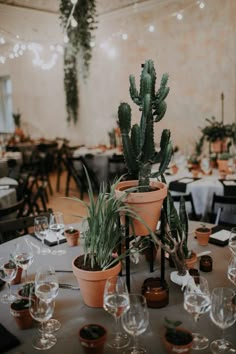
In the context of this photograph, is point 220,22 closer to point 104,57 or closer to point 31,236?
point 104,57

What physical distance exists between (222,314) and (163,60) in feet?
22.5

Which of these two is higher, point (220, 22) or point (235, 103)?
point (220, 22)

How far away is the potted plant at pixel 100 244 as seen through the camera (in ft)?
4.77

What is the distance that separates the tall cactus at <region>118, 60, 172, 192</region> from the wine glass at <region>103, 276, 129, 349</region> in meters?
0.46

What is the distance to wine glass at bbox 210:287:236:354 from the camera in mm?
1181

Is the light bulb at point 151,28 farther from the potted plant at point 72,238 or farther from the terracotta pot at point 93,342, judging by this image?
the terracotta pot at point 93,342

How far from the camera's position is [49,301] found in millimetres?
1315

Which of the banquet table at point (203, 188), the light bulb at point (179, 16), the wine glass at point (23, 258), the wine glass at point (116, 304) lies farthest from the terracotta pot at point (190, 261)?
the light bulb at point (179, 16)

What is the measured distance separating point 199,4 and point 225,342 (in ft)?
22.5

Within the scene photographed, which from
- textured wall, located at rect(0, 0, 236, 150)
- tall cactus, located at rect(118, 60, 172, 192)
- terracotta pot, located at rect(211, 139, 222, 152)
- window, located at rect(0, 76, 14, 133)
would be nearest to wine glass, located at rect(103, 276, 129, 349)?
tall cactus, located at rect(118, 60, 172, 192)

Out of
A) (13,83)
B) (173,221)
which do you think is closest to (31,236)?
(173,221)

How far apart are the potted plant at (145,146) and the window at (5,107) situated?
34.9 ft

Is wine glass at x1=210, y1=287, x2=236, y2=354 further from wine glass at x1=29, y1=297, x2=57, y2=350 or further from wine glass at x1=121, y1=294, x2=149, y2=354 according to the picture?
wine glass at x1=29, y1=297, x2=57, y2=350

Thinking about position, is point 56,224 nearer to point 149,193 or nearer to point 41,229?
point 41,229
